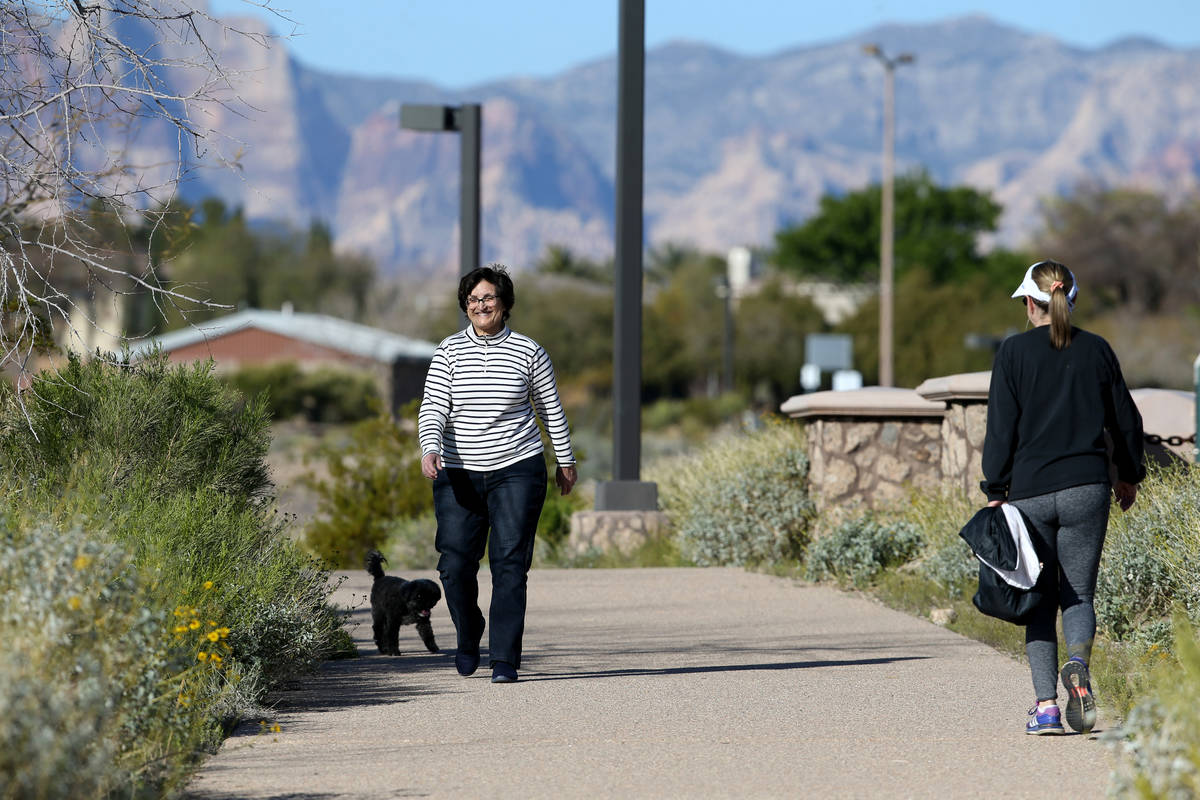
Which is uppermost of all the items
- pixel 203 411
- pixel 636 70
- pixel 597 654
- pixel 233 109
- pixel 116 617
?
pixel 636 70

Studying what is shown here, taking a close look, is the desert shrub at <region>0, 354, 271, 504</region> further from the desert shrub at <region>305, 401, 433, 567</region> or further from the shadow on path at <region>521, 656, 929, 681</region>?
the desert shrub at <region>305, 401, 433, 567</region>

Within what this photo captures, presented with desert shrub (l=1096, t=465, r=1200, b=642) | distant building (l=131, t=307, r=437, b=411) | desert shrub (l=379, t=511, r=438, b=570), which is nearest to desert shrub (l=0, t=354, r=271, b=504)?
desert shrub (l=1096, t=465, r=1200, b=642)

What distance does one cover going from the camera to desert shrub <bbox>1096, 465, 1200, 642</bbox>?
327 inches

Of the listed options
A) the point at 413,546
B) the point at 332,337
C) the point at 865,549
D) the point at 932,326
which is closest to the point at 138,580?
the point at 865,549

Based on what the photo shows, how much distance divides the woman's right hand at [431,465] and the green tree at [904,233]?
81.4m

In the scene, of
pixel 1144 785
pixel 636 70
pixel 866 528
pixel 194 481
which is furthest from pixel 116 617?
pixel 636 70

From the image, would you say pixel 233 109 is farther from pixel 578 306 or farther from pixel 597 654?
pixel 578 306

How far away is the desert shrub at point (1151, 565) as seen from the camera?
27.2 feet

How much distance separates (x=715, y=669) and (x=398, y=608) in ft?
5.53

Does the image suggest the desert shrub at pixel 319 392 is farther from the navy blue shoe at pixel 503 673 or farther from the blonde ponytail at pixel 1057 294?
the blonde ponytail at pixel 1057 294

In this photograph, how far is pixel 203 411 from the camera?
9.24 m

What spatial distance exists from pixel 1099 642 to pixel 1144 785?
4.86 m

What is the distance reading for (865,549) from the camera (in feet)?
38.7

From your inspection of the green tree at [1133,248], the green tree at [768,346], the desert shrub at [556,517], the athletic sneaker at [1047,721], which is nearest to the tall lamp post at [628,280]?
the desert shrub at [556,517]
